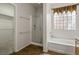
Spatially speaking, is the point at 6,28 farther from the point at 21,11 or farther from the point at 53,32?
the point at 53,32

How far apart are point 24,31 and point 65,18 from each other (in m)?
0.60

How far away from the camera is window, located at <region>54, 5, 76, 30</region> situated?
1.24 meters

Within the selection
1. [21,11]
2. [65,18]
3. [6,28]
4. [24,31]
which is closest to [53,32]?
[65,18]

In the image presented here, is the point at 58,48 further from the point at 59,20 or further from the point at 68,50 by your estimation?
the point at 59,20

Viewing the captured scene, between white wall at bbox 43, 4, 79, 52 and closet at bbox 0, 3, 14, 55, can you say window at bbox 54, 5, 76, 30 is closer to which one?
white wall at bbox 43, 4, 79, 52

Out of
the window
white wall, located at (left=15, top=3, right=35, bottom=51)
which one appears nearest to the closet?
white wall, located at (left=15, top=3, right=35, bottom=51)

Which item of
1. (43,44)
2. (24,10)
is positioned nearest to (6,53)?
(43,44)

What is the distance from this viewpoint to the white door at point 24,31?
48.1 inches

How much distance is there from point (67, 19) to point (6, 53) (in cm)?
93

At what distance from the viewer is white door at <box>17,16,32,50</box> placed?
1.22 meters

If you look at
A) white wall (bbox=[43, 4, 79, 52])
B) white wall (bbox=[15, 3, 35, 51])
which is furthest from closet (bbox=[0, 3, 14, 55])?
white wall (bbox=[43, 4, 79, 52])

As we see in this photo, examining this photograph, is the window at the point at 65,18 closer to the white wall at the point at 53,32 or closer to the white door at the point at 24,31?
the white wall at the point at 53,32

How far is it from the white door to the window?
1.23ft

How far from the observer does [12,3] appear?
1185 mm
